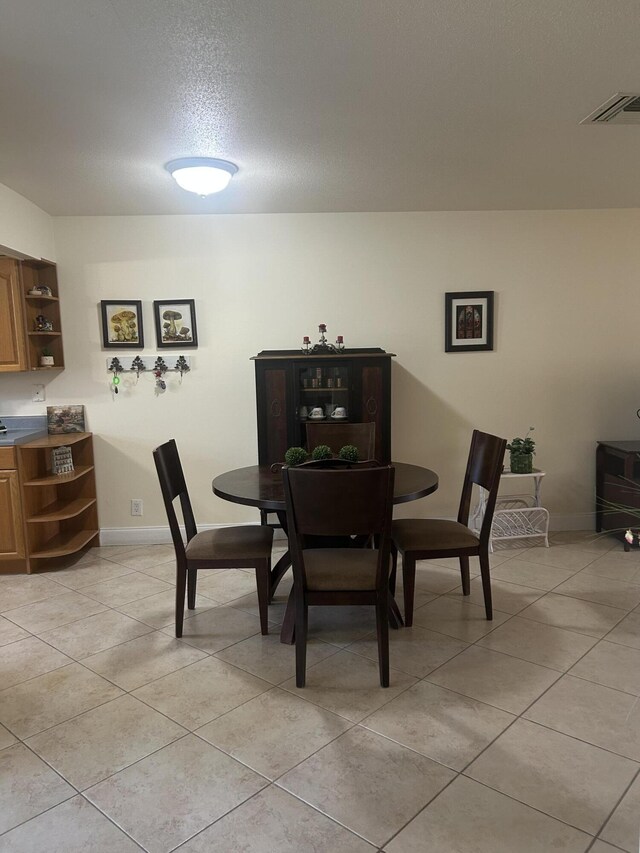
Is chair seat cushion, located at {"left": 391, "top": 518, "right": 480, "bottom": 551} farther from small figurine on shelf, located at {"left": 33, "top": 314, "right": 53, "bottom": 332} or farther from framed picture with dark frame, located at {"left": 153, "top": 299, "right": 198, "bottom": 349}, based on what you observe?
small figurine on shelf, located at {"left": 33, "top": 314, "right": 53, "bottom": 332}

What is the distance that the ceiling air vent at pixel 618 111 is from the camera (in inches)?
95.7

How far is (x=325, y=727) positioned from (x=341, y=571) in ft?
1.94

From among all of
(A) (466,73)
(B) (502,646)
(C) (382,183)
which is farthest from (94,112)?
(B) (502,646)

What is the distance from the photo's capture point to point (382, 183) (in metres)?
3.62

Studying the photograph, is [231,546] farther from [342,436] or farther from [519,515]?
[519,515]

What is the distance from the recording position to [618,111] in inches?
101

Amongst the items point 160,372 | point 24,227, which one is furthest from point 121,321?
point 24,227

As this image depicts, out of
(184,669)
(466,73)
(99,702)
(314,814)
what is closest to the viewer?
(314,814)

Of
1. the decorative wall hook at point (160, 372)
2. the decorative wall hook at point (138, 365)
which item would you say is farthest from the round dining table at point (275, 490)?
the decorative wall hook at point (138, 365)

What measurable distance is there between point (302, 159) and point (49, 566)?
9.96 ft

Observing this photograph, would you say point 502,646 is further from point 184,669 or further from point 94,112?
point 94,112

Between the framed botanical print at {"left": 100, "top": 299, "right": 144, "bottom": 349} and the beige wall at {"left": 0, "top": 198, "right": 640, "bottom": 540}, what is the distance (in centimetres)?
6

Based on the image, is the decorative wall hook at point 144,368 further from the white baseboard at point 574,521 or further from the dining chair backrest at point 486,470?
the white baseboard at point 574,521

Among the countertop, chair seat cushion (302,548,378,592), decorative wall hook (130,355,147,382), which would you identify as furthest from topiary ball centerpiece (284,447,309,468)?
the countertop
